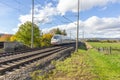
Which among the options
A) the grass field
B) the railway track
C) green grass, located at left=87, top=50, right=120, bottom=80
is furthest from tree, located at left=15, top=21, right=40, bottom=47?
the grass field

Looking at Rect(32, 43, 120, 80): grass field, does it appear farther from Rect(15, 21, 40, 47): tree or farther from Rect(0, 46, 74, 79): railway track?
Rect(15, 21, 40, 47): tree

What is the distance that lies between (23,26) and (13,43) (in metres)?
39.0

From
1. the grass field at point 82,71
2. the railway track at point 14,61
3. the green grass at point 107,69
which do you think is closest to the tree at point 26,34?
the railway track at point 14,61

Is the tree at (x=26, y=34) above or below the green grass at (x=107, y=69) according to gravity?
above

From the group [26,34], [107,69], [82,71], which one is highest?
[26,34]

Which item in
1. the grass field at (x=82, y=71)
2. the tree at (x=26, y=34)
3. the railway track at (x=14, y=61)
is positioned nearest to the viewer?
the grass field at (x=82, y=71)

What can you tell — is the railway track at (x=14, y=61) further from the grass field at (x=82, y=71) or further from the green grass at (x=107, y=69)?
the green grass at (x=107, y=69)

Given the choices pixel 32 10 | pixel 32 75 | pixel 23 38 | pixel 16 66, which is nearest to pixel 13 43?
pixel 32 10

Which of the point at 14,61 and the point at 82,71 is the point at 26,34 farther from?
the point at 82,71

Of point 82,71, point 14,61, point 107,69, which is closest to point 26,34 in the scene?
point 14,61

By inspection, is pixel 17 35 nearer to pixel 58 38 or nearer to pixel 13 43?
pixel 58 38

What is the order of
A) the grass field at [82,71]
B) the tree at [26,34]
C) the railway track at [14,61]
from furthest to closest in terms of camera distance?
the tree at [26,34] < the railway track at [14,61] < the grass field at [82,71]

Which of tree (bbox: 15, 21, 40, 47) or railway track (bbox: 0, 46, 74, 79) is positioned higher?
tree (bbox: 15, 21, 40, 47)

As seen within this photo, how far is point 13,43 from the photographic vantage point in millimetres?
39406
